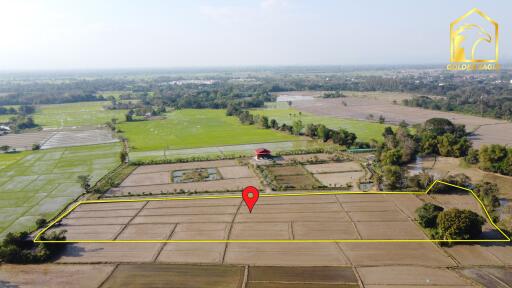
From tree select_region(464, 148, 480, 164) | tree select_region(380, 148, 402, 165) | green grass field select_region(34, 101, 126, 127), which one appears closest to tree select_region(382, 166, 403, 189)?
tree select_region(380, 148, 402, 165)

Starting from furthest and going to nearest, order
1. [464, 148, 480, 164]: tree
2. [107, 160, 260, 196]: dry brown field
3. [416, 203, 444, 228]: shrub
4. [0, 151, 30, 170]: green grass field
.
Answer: [0, 151, 30, 170]: green grass field
[464, 148, 480, 164]: tree
[107, 160, 260, 196]: dry brown field
[416, 203, 444, 228]: shrub

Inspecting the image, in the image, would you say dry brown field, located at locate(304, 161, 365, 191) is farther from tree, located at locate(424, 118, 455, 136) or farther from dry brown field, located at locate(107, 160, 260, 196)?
tree, located at locate(424, 118, 455, 136)

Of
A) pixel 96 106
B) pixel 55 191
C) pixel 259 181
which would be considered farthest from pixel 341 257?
pixel 96 106

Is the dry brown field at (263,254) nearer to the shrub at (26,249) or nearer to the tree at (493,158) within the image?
the shrub at (26,249)

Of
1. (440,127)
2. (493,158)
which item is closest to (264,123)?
(440,127)

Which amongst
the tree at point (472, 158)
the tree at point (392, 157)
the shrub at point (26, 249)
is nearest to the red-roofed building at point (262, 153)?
the tree at point (392, 157)

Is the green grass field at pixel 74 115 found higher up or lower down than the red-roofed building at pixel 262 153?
higher up

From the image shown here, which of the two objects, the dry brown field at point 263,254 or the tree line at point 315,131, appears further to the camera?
the tree line at point 315,131
